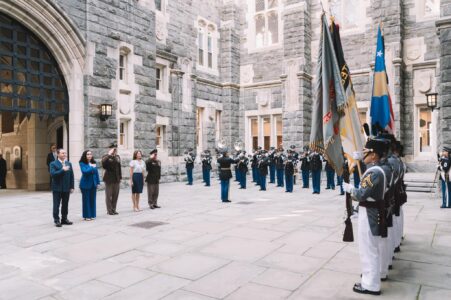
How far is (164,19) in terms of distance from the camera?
17.5 metres

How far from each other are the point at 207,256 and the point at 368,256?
7.80 feet

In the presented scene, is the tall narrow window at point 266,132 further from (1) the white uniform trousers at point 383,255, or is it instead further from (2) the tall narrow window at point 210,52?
(1) the white uniform trousers at point 383,255

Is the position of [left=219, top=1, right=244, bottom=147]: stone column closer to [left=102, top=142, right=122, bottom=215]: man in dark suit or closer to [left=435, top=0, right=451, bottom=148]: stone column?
[left=435, top=0, right=451, bottom=148]: stone column

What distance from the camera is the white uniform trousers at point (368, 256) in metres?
4.13

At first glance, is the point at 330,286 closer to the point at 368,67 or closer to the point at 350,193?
the point at 350,193

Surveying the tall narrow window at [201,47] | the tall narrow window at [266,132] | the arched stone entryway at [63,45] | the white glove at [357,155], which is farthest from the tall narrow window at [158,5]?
the white glove at [357,155]

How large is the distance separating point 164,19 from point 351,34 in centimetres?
925

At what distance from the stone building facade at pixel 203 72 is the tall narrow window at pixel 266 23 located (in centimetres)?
6

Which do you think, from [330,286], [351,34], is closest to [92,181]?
[330,286]

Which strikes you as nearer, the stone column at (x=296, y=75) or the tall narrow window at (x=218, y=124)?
the stone column at (x=296, y=75)

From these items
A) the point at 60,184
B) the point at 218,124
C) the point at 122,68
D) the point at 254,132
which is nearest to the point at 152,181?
the point at 60,184

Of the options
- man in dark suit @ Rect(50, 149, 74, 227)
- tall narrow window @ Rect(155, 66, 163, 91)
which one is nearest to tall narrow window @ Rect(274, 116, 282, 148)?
tall narrow window @ Rect(155, 66, 163, 91)

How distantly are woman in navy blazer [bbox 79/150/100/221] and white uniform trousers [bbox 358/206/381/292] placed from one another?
6241 mm

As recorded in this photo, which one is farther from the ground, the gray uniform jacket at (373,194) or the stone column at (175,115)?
the stone column at (175,115)
